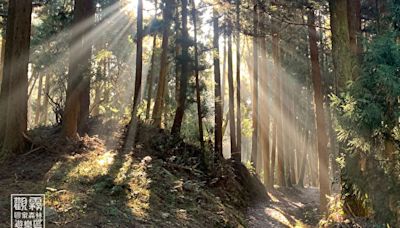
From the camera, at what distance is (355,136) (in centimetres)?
561

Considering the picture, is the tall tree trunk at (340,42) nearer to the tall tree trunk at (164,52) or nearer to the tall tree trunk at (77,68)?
the tall tree trunk at (164,52)

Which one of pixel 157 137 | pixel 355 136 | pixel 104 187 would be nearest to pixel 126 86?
pixel 157 137

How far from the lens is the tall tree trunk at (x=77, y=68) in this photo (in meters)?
9.73

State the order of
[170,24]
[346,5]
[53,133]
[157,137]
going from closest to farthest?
1. [346,5]
2. [53,133]
3. [157,137]
4. [170,24]

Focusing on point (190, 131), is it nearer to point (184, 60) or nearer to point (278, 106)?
point (278, 106)

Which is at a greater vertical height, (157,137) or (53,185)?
(157,137)

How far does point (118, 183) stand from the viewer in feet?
24.3

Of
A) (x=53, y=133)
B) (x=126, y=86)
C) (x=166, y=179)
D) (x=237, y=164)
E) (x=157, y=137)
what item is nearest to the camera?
(x=166, y=179)

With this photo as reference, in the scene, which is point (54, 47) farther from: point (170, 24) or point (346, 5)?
point (346, 5)

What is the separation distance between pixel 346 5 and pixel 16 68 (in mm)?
7322

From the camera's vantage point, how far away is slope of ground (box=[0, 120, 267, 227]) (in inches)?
228

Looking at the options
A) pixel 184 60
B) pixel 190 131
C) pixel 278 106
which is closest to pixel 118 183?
pixel 184 60

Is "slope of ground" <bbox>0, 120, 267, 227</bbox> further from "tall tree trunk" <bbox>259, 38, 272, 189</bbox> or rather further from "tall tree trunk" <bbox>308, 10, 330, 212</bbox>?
"tall tree trunk" <bbox>259, 38, 272, 189</bbox>

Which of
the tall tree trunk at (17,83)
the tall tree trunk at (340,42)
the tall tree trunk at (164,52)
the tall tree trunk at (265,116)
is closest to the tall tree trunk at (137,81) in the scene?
the tall tree trunk at (164,52)
